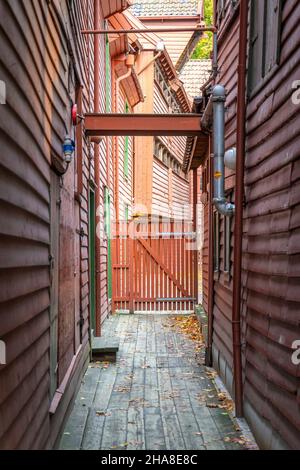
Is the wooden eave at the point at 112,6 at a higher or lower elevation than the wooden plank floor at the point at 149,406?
higher

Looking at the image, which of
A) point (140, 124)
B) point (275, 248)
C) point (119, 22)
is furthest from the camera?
point (119, 22)

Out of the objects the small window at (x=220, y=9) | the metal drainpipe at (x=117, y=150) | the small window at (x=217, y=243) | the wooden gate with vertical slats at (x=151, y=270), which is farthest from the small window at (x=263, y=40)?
the metal drainpipe at (x=117, y=150)

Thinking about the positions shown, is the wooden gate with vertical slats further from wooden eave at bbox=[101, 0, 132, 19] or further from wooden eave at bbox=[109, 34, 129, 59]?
wooden eave at bbox=[101, 0, 132, 19]

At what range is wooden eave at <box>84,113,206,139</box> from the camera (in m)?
7.72

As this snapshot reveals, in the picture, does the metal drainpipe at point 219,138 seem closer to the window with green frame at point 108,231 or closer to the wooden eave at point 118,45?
the window with green frame at point 108,231

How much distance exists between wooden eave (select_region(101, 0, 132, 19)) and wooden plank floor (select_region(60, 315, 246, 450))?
6.87m

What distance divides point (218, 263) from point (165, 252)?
5.71 metres

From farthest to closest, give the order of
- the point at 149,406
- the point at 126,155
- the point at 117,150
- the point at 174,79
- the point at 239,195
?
the point at 174,79 < the point at 126,155 < the point at 117,150 < the point at 149,406 < the point at 239,195

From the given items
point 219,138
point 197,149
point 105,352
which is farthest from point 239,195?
point 197,149

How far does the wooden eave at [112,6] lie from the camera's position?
36.9 feet

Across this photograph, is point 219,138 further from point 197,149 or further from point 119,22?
point 119,22

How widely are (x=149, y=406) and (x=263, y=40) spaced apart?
146 inches

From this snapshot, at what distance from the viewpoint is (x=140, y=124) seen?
7.79 m

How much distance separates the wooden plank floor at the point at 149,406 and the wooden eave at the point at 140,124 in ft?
10.8
